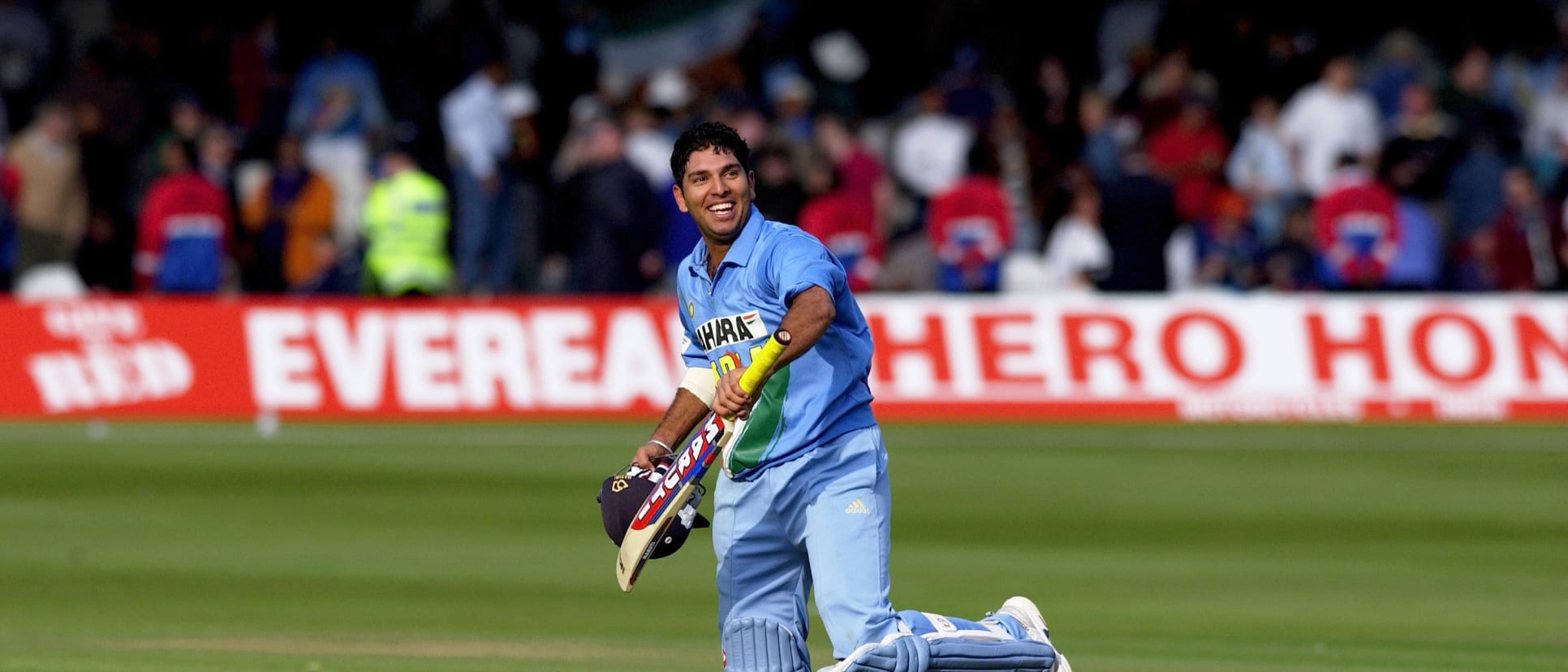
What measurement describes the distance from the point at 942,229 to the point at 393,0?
805cm

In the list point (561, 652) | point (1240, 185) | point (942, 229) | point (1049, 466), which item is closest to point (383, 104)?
point (942, 229)

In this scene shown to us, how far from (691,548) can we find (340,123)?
11632 millimetres

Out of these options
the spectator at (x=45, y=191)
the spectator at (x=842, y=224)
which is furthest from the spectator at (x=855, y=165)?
the spectator at (x=45, y=191)

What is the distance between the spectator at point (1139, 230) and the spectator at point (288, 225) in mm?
6993

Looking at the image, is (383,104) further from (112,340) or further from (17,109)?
(112,340)

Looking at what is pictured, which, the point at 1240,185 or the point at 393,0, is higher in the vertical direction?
the point at 393,0

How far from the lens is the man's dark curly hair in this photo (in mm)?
7234

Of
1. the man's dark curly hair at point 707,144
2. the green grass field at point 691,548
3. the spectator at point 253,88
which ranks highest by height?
the spectator at point 253,88

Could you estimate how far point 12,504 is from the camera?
15.1 m

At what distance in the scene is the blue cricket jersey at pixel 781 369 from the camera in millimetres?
7219

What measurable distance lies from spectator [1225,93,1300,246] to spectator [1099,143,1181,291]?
7.44 ft

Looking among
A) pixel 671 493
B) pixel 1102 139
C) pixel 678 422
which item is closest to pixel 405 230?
pixel 1102 139

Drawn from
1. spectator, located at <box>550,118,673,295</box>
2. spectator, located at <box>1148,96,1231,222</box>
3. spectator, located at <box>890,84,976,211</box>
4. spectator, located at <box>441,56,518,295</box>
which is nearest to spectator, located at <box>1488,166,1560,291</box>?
spectator, located at <box>1148,96,1231,222</box>

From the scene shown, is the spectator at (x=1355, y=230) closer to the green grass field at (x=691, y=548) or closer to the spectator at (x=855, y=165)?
the green grass field at (x=691, y=548)
